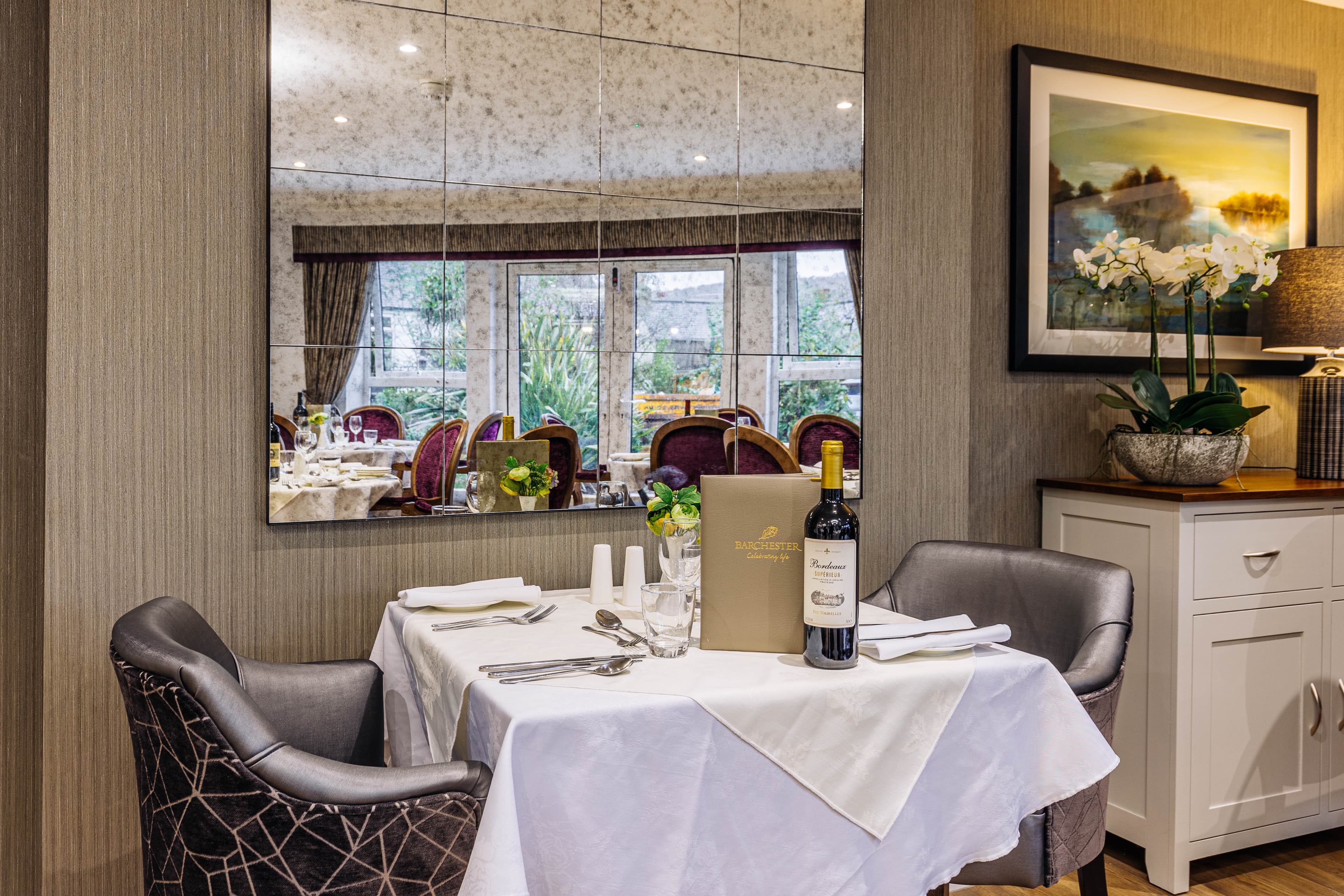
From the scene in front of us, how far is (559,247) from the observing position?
2.14 m

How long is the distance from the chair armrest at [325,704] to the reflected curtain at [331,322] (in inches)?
22.2

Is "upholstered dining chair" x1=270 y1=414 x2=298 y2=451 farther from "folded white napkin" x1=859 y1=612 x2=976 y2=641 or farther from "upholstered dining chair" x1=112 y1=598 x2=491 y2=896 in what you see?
"folded white napkin" x1=859 y1=612 x2=976 y2=641

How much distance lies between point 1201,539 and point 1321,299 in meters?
1.03

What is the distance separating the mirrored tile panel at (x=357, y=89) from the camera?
193 centimetres

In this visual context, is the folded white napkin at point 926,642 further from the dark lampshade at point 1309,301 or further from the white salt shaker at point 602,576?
the dark lampshade at point 1309,301

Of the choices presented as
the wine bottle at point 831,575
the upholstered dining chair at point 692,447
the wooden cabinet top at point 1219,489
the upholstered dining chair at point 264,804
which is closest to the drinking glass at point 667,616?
the wine bottle at point 831,575

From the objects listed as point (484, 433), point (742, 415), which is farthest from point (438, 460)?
point (742, 415)

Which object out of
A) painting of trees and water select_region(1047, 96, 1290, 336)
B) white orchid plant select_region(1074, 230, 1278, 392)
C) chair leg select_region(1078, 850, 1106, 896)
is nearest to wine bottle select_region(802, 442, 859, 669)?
chair leg select_region(1078, 850, 1106, 896)

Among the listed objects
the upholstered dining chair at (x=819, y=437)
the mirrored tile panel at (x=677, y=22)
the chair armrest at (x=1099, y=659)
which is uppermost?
the mirrored tile panel at (x=677, y=22)

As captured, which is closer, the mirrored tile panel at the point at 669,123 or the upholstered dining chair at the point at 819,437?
the mirrored tile panel at the point at 669,123

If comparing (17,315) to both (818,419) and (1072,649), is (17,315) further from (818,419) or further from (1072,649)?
(1072,649)

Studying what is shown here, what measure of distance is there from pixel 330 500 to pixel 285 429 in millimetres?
182

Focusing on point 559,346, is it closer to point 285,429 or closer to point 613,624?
point 285,429

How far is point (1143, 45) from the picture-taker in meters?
3.12
